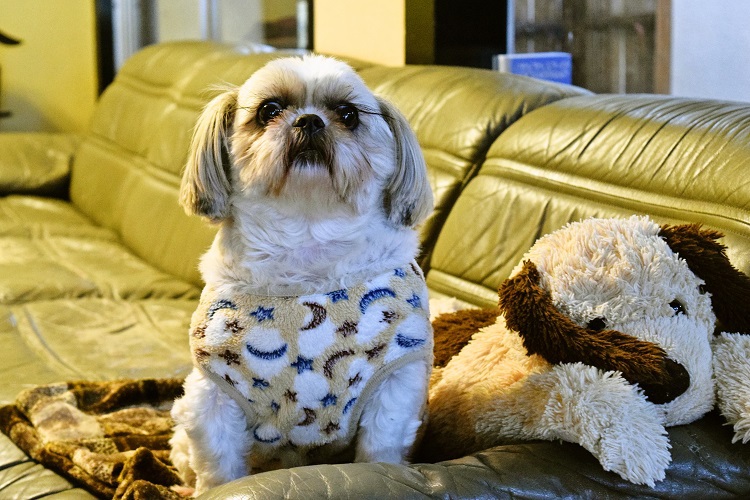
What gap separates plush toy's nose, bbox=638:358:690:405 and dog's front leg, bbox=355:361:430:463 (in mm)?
366

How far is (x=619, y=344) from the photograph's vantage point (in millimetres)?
1312

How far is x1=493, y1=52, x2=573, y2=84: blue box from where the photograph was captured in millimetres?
2861

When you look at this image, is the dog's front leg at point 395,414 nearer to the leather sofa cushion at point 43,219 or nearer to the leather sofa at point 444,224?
the leather sofa at point 444,224

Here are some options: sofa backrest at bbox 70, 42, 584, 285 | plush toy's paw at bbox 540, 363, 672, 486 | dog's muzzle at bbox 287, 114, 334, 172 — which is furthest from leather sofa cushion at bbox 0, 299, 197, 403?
plush toy's paw at bbox 540, 363, 672, 486

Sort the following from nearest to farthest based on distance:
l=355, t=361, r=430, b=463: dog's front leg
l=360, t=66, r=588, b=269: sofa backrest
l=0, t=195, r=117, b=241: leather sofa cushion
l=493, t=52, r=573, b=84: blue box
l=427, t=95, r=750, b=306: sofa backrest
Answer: l=355, t=361, r=430, b=463: dog's front leg < l=427, t=95, r=750, b=306: sofa backrest < l=360, t=66, r=588, b=269: sofa backrest < l=493, t=52, r=573, b=84: blue box < l=0, t=195, r=117, b=241: leather sofa cushion

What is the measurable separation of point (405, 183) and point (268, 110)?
0.84 ft

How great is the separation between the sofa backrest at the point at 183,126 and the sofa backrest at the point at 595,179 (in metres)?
0.10

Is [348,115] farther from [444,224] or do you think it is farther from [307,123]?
[444,224]

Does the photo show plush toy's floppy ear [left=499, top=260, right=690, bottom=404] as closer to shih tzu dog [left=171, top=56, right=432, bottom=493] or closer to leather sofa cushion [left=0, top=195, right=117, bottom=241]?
shih tzu dog [left=171, top=56, right=432, bottom=493]

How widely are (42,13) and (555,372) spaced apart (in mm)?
4640

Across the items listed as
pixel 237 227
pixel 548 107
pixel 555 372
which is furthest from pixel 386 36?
pixel 555 372

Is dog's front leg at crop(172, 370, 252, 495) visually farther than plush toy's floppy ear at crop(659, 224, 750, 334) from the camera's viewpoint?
Yes

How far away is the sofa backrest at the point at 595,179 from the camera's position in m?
1.60

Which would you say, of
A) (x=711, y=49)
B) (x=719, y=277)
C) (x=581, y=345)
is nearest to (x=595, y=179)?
(x=719, y=277)
